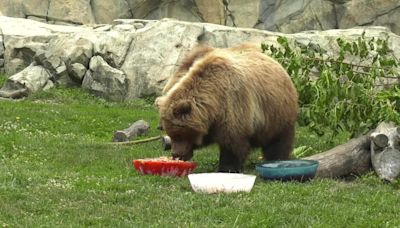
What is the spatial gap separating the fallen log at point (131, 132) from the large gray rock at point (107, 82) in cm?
500

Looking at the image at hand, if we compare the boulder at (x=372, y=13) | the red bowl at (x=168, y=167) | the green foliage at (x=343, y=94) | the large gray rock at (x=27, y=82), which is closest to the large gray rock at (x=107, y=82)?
the large gray rock at (x=27, y=82)

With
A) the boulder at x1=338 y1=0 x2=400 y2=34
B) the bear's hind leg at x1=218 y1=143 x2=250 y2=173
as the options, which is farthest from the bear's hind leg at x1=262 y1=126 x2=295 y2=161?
the boulder at x1=338 y1=0 x2=400 y2=34

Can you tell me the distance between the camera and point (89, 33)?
2119cm

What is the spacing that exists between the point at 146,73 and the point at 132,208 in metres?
12.3

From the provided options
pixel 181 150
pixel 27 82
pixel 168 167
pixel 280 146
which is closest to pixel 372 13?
pixel 27 82

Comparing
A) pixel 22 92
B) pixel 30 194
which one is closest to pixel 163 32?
pixel 22 92

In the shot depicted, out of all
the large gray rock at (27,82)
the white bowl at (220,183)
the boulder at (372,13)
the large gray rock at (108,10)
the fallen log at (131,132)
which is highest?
the white bowl at (220,183)

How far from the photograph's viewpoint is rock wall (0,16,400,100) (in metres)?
19.7

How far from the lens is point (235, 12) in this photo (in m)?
28.9

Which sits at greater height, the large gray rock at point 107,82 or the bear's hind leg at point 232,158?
the bear's hind leg at point 232,158

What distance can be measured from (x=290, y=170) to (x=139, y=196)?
2063 millimetres

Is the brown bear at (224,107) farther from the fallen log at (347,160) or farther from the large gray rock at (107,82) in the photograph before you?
the large gray rock at (107,82)

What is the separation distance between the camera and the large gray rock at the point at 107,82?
19656 mm

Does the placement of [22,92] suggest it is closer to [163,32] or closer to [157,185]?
[163,32]
